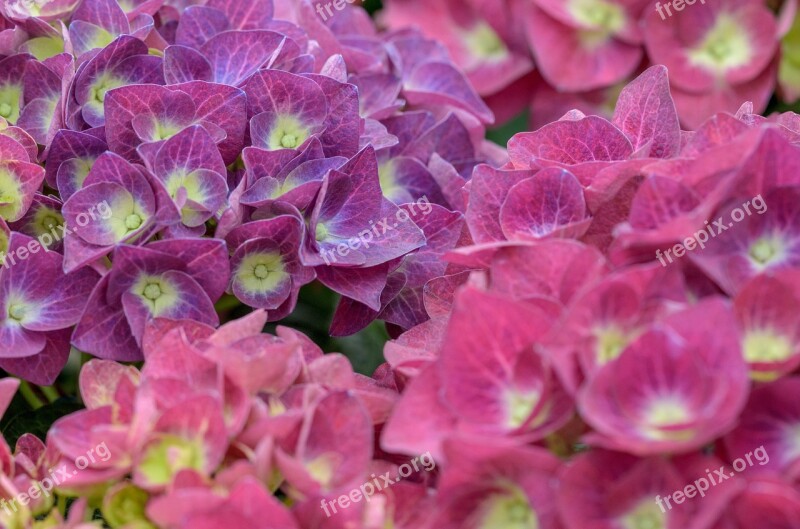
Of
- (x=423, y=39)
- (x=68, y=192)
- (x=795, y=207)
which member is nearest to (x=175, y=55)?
(x=68, y=192)

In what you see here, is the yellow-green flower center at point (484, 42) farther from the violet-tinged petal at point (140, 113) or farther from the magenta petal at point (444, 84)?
the violet-tinged petal at point (140, 113)

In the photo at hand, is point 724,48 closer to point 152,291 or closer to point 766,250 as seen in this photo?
point 766,250

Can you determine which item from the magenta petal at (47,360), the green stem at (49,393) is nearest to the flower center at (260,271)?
the magenta petal at (47,360)

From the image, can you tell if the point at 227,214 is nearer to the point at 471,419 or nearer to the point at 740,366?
the point at 471,419

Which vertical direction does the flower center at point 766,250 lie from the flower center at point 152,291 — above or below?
above

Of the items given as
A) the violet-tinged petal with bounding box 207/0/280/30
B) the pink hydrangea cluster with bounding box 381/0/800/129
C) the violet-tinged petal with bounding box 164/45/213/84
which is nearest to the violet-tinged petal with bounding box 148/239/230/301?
the violet-tinged petal with bounding box 164/45/213/84

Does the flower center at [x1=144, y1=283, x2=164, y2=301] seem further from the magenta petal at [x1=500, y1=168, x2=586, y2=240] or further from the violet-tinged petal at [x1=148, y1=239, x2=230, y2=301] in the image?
the magenta petal at [x1=500, y1=168, x2=586, y2=240]

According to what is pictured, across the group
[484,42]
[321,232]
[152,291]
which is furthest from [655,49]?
[152,291]
